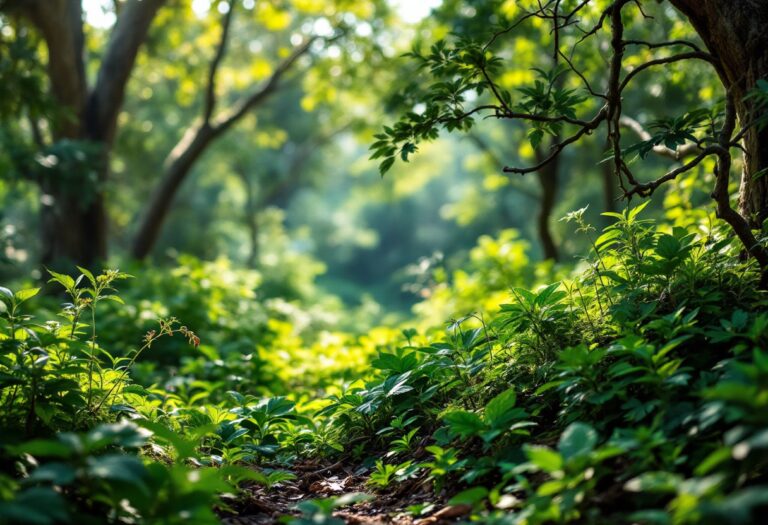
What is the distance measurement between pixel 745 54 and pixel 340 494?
8.45 feet

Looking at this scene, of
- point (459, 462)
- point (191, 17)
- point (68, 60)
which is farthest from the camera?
point (191, 17)

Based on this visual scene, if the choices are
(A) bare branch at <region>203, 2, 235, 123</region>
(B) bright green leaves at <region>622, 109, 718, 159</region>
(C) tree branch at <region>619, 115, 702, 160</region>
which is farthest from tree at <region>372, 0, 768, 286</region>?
(A) bare branch at <region>203, 2, 235, 123</region>

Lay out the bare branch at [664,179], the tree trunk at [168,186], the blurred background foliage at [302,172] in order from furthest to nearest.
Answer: the tree trunk at [168,186] → the blurred background foliage at [302,172] → the bare branch at [664,179]

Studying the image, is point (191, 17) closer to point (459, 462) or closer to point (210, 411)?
point (210, 411)

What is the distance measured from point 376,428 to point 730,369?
164 centimetres

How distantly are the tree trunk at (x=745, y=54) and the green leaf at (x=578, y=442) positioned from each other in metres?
1.51

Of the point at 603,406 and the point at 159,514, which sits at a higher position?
the point at 603,406

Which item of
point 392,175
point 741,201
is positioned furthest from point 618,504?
point 392,175

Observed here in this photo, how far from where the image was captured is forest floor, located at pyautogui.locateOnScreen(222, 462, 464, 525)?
214cm

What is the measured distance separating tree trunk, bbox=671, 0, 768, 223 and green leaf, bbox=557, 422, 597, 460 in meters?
1.51

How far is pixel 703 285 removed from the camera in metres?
2.62

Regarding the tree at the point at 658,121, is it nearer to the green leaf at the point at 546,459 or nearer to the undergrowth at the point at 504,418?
the undergrowth at the point at 504,418

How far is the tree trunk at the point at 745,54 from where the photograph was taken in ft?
8.61

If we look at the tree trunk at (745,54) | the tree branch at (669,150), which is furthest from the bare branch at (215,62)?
the tree trunk at (745,54)
